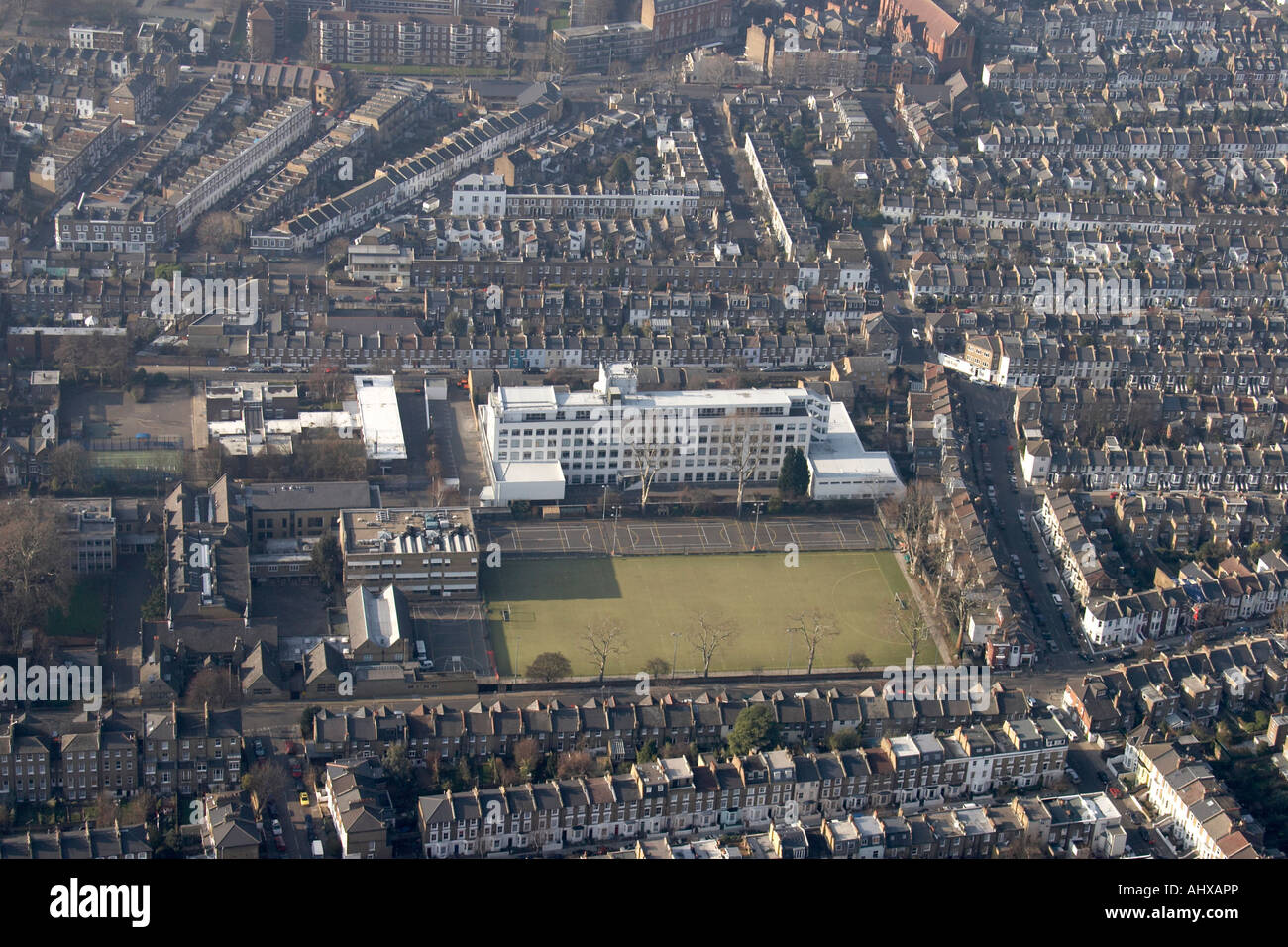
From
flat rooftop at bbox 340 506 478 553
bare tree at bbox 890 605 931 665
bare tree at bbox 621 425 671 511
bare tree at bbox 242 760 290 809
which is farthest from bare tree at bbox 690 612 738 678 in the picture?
bare tree at bbox 242 760 290 809

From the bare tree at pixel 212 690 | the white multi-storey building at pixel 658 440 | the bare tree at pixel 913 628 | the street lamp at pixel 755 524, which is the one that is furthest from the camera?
the white multi-storey building at pixel 658 440

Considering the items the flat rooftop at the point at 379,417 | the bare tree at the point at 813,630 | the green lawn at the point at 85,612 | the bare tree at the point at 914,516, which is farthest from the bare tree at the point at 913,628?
the green lawn at the point at 85,612

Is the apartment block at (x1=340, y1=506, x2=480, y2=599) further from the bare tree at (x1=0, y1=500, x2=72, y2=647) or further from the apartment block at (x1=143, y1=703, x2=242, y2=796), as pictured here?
the apartment block at (x1=143, y1=703, x2=242, y2=796)

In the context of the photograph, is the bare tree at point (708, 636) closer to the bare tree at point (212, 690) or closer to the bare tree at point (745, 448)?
the bare tree at point (745, 448)

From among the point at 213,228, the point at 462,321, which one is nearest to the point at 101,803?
the point at 462,321

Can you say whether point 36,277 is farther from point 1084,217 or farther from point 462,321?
point 1084,217

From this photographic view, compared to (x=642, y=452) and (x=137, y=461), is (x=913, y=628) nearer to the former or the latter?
(x=642, y=452)
